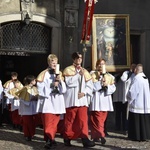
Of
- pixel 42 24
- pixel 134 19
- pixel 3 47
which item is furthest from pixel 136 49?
pixel 3 47

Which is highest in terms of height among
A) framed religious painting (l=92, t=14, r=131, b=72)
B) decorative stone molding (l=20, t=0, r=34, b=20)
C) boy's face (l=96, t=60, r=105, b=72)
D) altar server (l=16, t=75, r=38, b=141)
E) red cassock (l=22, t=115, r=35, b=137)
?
decorative stone molding (l=20, t=0, r=34, b=20)

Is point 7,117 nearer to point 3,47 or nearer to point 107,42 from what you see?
point 3,47

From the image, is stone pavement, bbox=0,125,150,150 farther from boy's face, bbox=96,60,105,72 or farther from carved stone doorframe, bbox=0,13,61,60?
carved stone doorframe, bbox=0,13,61,60

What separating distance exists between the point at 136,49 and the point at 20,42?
3913mm

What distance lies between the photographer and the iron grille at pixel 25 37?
10773mm

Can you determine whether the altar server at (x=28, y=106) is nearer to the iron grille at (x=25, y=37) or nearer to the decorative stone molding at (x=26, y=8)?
the iron grille at (x=25, y=37)

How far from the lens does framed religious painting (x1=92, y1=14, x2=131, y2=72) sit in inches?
371

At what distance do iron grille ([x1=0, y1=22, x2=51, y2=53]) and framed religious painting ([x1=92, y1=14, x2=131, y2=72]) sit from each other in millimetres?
2258

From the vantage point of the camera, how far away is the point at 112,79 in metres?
7.43

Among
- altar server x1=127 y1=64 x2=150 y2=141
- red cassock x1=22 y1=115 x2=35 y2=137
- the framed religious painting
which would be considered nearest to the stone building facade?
the framed religious painting

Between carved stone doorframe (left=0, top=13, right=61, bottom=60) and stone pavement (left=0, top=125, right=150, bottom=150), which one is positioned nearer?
stone pavement (left=0, top=125, right=150, bottom=150)

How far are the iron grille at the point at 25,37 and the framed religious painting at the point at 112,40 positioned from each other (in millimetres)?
2258

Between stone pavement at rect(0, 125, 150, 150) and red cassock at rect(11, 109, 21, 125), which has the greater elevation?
red cassock at rect(11, 109, 21, 125)

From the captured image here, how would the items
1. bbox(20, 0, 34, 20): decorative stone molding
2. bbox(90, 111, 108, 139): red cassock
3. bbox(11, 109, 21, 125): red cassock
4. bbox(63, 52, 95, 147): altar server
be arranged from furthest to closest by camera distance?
bbox(20, 0, 34, 20): decorative stone molding
bbox(11, 109, 21, 125): red cassock
bbox(90, 111, 108, 139): red cassock
bbox(63, 52, 95, 147): altar server
